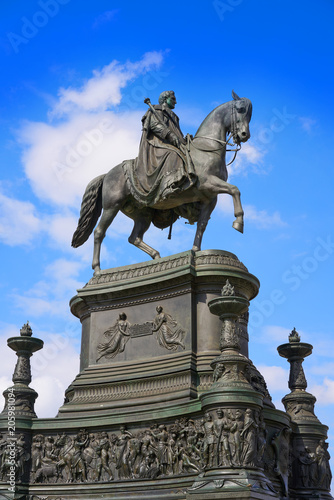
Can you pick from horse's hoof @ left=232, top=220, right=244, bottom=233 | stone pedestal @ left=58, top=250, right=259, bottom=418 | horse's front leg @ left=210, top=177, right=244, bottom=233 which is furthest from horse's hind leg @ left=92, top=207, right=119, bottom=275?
horse's hoof @ left=232, top=220, right=244, bottom=233

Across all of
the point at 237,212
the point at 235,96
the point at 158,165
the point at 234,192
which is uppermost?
the point at 235,96

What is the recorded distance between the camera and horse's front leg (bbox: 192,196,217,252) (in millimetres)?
20156

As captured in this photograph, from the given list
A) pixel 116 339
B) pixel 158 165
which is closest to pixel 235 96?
pixel 158 165

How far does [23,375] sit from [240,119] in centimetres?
901

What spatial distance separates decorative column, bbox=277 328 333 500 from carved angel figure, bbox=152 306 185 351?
4089mm

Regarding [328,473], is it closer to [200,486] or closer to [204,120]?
[200,486]

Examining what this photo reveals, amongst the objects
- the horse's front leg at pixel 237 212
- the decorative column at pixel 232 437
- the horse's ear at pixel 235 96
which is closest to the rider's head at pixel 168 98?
the horse's ear at pixel 235 96

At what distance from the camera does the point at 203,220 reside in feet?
66.7

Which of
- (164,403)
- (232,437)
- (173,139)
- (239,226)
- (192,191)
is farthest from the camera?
(173,139)

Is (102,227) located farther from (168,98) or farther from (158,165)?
(168,98)

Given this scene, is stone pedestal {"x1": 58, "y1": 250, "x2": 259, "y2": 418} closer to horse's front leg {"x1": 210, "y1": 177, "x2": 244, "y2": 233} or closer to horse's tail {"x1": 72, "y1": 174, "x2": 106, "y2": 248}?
horse's front leg {"x1": 210, "y1": 177, "x2": 244, "y2": 233}

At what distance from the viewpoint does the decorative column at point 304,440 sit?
19609 millimetres

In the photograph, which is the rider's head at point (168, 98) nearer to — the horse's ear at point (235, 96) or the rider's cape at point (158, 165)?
the rider's cape at point (158, 165)

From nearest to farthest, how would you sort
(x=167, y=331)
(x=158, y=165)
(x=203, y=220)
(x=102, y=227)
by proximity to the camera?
(x=167, y=331) → (x=203, y=220) → (x=158, y=165) → (x=102, y=227)
